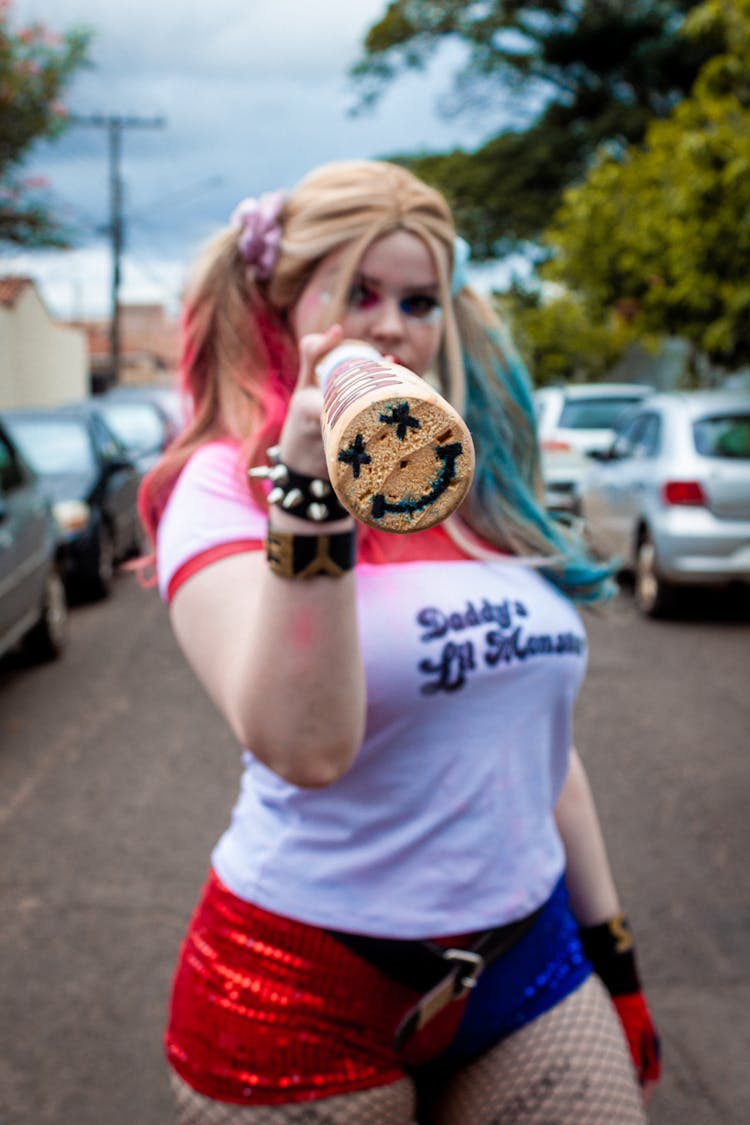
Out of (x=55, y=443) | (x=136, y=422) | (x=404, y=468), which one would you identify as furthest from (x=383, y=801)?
(x=136, y=422)

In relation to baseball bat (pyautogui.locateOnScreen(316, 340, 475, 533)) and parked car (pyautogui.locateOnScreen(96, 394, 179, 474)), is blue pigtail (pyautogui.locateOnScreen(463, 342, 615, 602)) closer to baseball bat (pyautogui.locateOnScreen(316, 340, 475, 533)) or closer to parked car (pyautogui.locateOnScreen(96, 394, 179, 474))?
baseball bat (pyautogui.locateOnScreen(316, 340, 475, 533))

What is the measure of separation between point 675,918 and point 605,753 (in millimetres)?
1762

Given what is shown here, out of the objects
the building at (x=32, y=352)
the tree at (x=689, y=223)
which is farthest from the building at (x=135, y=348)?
the tree at (x=689, y=223)

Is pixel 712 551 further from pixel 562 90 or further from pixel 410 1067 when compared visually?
pixel 562 90

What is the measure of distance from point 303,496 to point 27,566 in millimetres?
6268

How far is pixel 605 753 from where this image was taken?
5.63m

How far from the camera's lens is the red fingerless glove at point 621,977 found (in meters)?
A: 1.91

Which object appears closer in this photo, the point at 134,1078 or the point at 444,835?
the point at 444,835

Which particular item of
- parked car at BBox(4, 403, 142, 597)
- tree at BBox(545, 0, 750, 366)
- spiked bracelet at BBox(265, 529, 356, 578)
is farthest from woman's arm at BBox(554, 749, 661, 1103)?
tree at BBox(545, 0, 750, 366)

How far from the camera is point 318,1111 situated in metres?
1.54

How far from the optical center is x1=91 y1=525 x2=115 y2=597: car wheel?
966 cm

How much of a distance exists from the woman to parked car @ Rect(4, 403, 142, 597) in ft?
A: 25.0

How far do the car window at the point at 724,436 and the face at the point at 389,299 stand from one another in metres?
7.15

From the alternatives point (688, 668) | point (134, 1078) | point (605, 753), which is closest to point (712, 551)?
point (688, 668)
